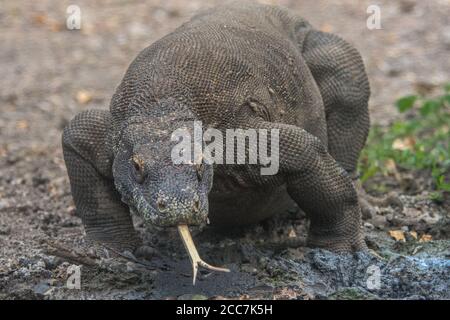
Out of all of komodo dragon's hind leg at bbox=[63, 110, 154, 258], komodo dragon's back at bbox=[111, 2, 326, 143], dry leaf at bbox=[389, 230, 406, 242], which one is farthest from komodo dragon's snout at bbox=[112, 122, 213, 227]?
dry leaf at bbox=[389, 230, 406, 242]

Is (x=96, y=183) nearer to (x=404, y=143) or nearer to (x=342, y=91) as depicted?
(x=342, y=91)

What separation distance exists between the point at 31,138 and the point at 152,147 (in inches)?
203

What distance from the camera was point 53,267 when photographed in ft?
18.2

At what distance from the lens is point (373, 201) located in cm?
724

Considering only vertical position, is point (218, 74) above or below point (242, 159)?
above

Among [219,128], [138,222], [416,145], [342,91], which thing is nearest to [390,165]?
[416,145]

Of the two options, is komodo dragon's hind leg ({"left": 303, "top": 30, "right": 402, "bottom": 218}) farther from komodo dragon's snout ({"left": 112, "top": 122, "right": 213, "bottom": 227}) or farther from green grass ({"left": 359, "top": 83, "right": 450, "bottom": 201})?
komodo dragon's snout ({"left": 112, "top": 122, "right": 213, "bottom": 227})

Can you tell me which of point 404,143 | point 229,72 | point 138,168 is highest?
point 229,72

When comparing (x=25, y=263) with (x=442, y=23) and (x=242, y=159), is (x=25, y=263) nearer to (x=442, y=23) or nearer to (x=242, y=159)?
(x=242, y=159)

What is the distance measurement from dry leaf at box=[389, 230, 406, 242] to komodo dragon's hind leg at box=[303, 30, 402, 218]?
0.38 m

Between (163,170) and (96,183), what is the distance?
1.35 metres

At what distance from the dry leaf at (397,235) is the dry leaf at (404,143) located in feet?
7.70

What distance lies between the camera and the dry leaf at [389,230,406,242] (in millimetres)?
6422
